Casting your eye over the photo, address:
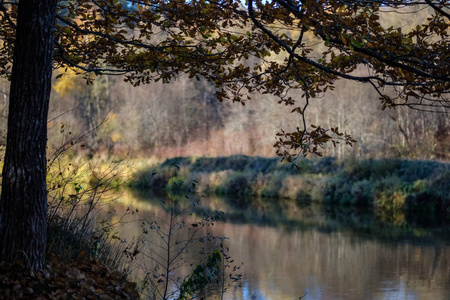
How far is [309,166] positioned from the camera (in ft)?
80.1

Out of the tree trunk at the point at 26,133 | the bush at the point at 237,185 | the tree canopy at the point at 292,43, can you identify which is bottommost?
the bush at the point at 237,185

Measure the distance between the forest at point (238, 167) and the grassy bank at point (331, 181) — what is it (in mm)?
63

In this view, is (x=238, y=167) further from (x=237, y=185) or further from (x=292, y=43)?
(x=292, y=43)

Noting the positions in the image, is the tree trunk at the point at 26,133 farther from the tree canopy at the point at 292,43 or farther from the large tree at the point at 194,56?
the tree canopy at the point at 292,43

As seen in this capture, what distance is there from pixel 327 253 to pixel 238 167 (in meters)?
14.5

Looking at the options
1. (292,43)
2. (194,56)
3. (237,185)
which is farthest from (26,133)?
(237,185)

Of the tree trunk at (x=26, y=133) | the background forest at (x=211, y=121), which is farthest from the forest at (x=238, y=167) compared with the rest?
the background forest at (x=211, y=121)

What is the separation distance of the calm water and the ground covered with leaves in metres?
1.75

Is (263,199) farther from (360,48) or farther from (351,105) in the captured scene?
(360,48)

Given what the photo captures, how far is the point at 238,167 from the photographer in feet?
90.9

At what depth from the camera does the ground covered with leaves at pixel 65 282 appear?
5016 millimetres

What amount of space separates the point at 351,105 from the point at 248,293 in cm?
2049

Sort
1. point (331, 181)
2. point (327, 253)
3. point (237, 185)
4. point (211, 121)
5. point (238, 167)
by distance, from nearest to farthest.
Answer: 1. point (327, 253)
2. point (331, 181)
3. point (237, 185)
4. point (238, 167)
5. point (211, 121)

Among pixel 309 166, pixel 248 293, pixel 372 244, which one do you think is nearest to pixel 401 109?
pixel 309 166
